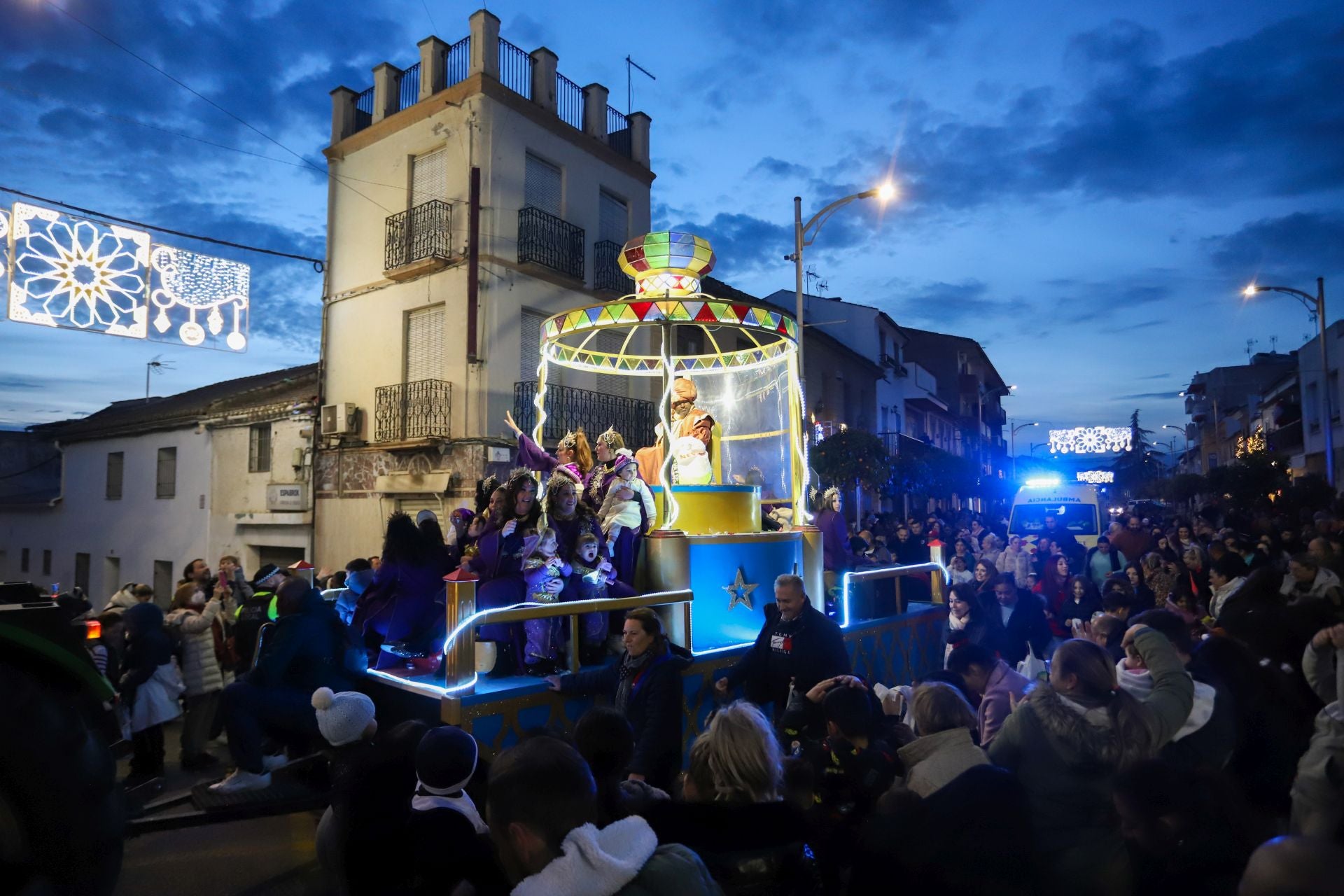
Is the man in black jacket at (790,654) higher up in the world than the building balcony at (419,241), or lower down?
lower down

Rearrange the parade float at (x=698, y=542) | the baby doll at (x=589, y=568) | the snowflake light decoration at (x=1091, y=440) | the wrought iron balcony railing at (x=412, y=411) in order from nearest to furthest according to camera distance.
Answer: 1. the parade float at (x=698, y=542)
2. the baby doll at (x=589, y=568)
3. the wrought iron balcony railing at (x=412, y=411)
4. the snowflake light decoration at (x=1091, y=440)

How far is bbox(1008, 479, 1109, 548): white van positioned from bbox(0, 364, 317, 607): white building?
50.7 ft

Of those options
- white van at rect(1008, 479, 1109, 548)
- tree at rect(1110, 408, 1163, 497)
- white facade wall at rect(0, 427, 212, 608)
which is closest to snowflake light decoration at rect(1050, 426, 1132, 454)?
tree at rect(1110, 408, 1163, 497)

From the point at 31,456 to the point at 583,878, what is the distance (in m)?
32.3

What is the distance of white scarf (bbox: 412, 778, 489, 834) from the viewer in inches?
107

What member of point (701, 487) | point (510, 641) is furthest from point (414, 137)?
point (510, 641)

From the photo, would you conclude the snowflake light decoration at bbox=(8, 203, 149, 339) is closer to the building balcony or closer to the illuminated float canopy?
the illuminated float canopy

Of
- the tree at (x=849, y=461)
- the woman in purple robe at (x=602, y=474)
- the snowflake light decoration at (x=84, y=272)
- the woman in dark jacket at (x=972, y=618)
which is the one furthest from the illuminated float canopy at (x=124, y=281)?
the tree at (x=849, y=461)

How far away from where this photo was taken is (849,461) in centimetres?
1848

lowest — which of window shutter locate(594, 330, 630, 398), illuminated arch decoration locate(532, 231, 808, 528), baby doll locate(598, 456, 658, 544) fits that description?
baby doll locate(598, 456, 658, 544)

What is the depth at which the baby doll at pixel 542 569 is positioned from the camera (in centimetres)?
631

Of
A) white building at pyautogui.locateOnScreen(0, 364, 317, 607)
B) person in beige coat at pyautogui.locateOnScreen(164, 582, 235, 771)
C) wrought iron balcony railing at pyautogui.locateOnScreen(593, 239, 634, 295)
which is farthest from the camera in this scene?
wrought iron balcony railing at pyautogui.locateOnScreen(593, 239, 634, 295)

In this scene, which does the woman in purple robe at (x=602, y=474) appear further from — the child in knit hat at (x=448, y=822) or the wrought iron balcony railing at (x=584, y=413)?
the wrought iron balcony railing at (x=584, y=413)

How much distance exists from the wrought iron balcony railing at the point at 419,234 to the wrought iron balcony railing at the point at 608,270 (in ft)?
11.3
